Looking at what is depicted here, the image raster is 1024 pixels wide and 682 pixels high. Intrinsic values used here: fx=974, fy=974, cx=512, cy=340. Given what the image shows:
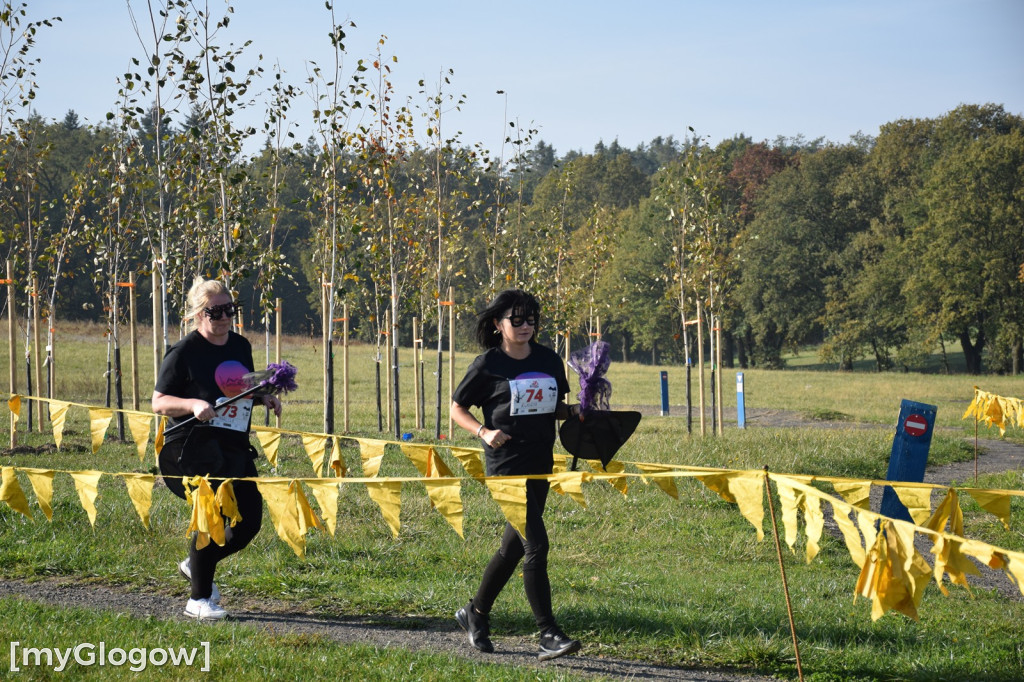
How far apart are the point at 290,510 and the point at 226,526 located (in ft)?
2.31

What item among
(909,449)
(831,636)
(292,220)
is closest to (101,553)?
(831,636)

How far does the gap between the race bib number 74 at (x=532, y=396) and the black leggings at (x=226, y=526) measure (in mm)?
1591

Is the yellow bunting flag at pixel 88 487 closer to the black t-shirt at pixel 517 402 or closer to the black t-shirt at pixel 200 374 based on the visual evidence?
the black t-shirt at pixel 200 374

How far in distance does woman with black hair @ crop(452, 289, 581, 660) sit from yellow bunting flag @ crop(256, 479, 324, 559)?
96cm

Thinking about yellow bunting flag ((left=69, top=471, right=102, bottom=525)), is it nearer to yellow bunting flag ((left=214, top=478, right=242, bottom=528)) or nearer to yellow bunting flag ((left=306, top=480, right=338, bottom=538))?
yellow bunting flag ((left=214, top=478, right=242, bottom=528))

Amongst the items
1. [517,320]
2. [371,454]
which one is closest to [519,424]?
[517,320]

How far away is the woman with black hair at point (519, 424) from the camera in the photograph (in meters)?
5.16

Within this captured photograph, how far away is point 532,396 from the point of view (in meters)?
5.20

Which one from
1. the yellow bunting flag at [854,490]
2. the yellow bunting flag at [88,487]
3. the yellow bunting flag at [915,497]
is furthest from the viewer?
the yellow bunting flag at [88,487]

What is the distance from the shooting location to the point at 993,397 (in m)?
11.2

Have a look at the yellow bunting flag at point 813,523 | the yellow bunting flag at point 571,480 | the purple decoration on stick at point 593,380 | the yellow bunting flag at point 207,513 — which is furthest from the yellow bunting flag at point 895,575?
the yellow bunting flag at point 207,513

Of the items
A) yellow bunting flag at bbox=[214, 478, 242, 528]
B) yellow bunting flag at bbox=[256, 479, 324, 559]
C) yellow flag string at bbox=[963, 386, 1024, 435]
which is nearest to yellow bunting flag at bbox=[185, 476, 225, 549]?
yellow bunting flag at bbox=[214, 478, 242, 528]

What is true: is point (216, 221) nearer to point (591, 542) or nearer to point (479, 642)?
point (591, 542)

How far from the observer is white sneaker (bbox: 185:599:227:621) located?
5754mm
